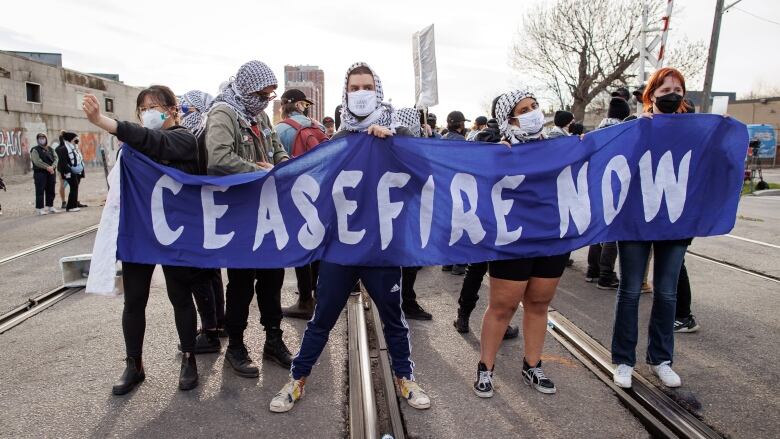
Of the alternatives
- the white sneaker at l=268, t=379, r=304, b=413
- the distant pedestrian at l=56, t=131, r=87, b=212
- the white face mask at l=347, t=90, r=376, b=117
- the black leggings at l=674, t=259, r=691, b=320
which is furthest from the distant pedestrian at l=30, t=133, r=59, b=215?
the black leggings at l=674, t=259, r=691, b=320

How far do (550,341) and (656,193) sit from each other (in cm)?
152

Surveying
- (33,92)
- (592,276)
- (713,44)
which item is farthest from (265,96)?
(33,92)

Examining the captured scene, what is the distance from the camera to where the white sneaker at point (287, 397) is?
3.20m

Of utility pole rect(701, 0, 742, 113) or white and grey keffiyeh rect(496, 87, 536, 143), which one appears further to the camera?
utility pole rect(701, 0, 742, 113)

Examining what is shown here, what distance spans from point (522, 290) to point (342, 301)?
1.18 m

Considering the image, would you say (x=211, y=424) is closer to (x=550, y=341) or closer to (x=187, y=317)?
(x=187, y=317)

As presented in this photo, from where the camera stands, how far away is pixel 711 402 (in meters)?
3.27

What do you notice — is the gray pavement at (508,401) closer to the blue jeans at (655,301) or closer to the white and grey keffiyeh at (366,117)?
the blue jeans at (655,301)

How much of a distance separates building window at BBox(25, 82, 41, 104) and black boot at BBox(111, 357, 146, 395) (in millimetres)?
26572

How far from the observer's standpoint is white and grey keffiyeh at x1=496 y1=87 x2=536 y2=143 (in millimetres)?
3553

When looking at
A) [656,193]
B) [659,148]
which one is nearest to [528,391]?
[656,193]

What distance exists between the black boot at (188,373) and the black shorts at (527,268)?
7.08 ft

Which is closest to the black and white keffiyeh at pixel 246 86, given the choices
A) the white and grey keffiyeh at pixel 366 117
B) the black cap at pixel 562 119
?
the white and grey keffiyeh at pixel 366 117

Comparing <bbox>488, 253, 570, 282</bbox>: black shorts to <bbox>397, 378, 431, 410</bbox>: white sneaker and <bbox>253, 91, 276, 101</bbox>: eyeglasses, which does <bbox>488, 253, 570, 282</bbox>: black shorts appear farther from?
<bbox>253, 91, 276, 101</bbox>: eyeglasses
